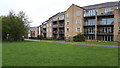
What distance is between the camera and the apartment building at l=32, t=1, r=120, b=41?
3111cm

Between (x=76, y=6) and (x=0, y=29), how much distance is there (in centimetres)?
2296

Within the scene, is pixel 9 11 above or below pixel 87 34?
above

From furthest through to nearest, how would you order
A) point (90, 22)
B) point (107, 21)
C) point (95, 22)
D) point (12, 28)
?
point (90, 22)
point (95, 22)
point (12, 28)
point (107, 21)

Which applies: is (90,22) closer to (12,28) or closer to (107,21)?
(107,21)

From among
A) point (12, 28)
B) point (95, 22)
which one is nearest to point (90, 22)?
point (95, 22)

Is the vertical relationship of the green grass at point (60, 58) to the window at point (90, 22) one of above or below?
below

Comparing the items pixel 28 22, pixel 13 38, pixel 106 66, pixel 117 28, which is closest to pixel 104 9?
pixel 117 28

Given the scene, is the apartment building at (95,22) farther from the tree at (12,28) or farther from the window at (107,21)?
the tree at (12,28)

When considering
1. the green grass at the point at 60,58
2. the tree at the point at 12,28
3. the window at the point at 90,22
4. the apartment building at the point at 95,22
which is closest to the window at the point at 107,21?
the apartment building at the point at 95,22

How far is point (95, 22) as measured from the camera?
112 ft

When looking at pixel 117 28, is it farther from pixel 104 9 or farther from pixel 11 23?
pixel 11 23

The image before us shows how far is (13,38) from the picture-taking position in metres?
35.7

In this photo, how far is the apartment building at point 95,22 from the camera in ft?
102

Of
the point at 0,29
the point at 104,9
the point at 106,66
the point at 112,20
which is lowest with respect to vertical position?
the point at 106,66
